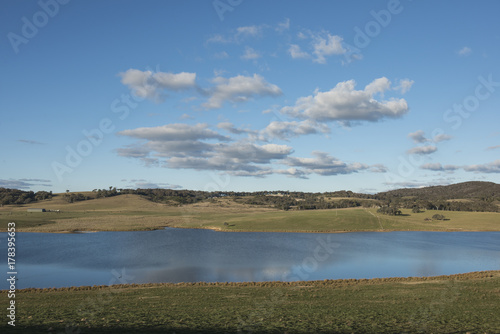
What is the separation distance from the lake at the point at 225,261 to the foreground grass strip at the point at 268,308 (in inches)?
259

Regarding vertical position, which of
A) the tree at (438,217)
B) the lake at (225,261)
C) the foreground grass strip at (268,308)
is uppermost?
the tree at (438,217)

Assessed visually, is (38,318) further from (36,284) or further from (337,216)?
(337,216)

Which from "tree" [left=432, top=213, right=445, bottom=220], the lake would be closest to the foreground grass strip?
the lake

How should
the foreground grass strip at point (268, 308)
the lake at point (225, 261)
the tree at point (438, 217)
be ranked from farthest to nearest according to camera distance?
the tree at point (438, 217)
the lake at point (225, 261)
the foreground grass strip at point (268, 308)

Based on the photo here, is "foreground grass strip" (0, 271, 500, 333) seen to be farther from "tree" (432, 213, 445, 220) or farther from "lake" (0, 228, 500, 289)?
"tree" (432, 213, 445, 220)

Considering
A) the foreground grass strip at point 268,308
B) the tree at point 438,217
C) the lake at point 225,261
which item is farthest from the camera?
the tree at point 438,217

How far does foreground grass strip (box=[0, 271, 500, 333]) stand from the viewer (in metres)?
16.8

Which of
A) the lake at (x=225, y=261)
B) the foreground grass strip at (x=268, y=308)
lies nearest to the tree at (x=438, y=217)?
the lake at (x=225, y=261)

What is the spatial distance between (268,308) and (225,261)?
2700 cm

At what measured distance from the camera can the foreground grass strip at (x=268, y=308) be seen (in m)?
16.8

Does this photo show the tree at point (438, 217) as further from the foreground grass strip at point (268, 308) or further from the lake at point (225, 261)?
the foreground grass strip at point (268, 308)

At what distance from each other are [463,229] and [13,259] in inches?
4667

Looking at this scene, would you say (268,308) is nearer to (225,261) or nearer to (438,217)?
(225,261)

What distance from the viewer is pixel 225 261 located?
47.8 m
